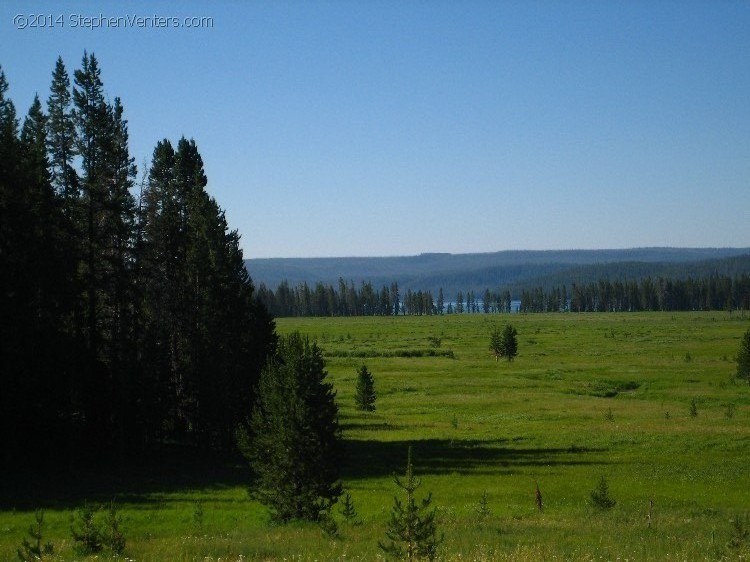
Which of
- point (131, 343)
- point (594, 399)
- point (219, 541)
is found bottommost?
point (594, 399)

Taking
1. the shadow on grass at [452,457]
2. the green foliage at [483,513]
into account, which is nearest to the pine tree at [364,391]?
the shadow on grass at [452,457]

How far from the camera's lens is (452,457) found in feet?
129

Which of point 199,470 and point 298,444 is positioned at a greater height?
point 298,444

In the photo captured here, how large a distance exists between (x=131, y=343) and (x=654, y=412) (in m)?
41.6

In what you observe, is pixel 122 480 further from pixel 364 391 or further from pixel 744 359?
pixel 744 359

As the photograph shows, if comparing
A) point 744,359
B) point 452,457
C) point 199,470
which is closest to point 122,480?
point 199,470

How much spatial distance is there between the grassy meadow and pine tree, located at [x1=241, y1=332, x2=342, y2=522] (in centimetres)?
109

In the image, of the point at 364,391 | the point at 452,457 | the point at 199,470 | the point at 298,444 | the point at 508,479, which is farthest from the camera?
the point at 364,391

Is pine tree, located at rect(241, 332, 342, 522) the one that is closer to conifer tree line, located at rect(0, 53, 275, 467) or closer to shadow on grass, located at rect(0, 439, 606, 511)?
shadow on grass, located at rect(0, 439, 606, 511)

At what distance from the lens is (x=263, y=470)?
22.3 m

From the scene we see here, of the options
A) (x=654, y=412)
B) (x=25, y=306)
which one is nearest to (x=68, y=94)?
(x=25, y=306)

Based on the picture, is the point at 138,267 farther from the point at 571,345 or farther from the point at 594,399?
the point at 571,345

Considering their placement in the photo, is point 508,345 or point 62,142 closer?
point 62,142

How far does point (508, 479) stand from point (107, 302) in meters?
23.4
